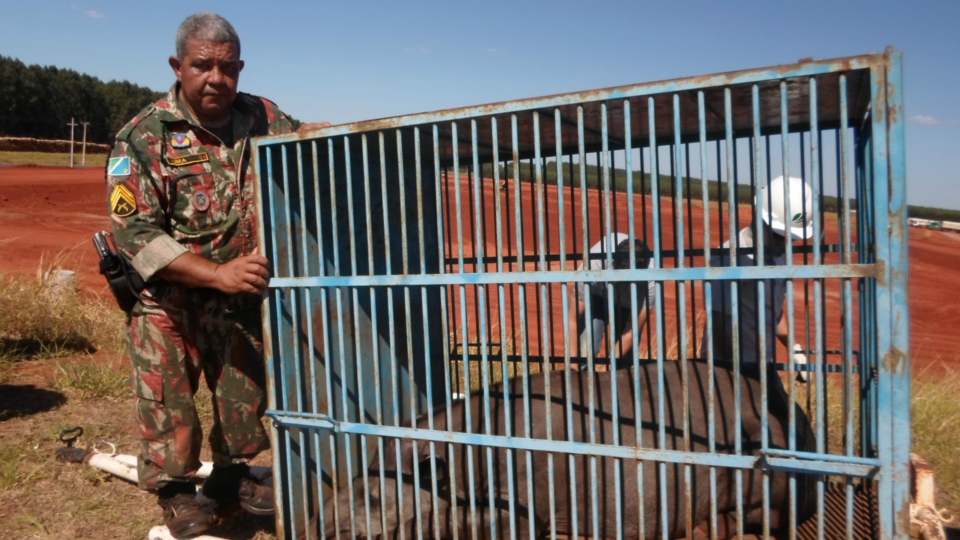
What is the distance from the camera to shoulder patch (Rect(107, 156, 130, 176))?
123 inches

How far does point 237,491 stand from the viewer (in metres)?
3.60

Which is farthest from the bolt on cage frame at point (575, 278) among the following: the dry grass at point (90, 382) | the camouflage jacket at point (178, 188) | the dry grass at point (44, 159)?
the dry grass at point (44, 159)

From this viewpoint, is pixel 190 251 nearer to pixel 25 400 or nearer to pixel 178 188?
A: pixel 178 188

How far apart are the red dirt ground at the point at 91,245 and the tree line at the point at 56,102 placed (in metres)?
18.5

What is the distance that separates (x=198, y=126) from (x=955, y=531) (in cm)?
370

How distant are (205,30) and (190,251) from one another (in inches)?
34.2

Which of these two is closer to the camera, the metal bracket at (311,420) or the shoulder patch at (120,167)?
the metal bracket at (311,420)

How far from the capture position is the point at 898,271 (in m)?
1.99

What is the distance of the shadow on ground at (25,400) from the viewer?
5.11 metres

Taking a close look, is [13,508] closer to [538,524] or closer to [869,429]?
[538,524]

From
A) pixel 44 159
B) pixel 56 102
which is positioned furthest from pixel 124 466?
pixel 56 102

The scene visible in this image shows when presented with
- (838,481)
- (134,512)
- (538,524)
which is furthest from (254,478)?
(838,481)

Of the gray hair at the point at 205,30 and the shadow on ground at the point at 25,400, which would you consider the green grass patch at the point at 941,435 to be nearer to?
the gray hair at the point at 205,30

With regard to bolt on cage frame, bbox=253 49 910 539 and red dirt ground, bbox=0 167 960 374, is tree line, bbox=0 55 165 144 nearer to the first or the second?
red dirt ground, bbox=0 167 960 374
